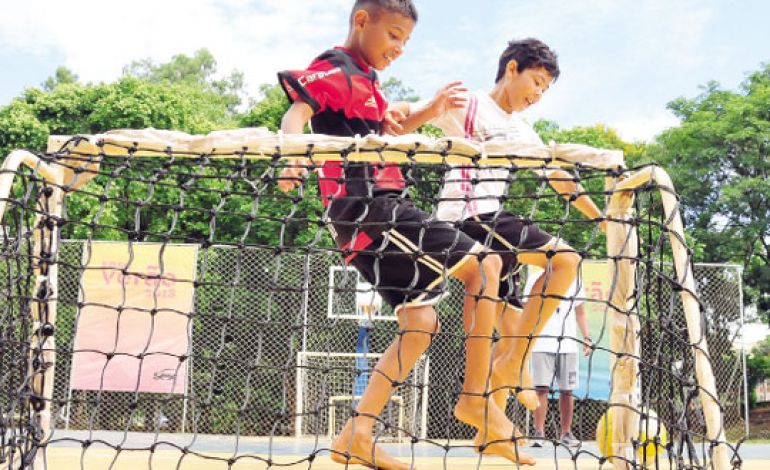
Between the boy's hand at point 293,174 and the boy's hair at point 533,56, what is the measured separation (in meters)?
0.95

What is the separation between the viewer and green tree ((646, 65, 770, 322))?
1454 centimetres

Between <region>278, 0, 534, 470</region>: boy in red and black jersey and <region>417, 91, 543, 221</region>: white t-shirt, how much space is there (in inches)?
12.1

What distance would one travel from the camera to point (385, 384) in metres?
1.97

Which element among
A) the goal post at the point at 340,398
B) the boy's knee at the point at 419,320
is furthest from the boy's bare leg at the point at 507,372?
the goal post at the point at 340,398

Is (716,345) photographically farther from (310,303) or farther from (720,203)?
(720,203)

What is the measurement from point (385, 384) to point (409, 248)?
1.16ft

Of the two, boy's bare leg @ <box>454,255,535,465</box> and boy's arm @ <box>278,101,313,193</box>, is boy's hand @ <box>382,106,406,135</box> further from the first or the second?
boy's bare leg @ <box>454,255,535,465</box>

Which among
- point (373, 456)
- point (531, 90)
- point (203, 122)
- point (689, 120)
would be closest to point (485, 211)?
point (531, 90)

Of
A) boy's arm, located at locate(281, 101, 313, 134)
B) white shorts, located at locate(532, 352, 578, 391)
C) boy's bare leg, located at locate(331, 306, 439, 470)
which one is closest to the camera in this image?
boy's bare leg, located at locate(331, 306, 439, 470)

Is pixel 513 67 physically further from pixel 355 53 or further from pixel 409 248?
pixel 409 248

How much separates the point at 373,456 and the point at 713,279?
7258 mm

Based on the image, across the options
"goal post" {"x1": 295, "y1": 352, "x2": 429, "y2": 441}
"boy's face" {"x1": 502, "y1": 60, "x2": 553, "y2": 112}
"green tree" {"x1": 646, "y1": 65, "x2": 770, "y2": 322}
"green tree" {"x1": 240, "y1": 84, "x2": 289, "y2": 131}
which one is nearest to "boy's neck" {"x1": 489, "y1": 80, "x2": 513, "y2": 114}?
"boy's face" {"x1": 502, "y1": 60, "x2": 553, "y2": 112}

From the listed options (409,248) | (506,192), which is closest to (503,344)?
(506,192)

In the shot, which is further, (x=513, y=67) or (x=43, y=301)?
(x=513, y=67)
